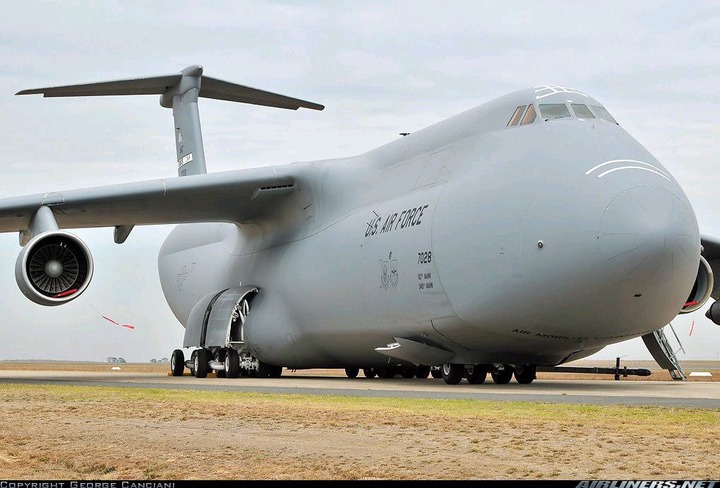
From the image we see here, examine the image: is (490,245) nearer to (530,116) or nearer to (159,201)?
(530,116)

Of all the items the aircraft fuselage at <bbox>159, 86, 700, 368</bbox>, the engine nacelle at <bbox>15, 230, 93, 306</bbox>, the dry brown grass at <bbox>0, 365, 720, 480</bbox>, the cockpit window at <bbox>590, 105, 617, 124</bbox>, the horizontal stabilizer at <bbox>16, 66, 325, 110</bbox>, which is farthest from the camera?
the horizontal stabilizer at <bbox>16, 66, 325, 110</bbox>

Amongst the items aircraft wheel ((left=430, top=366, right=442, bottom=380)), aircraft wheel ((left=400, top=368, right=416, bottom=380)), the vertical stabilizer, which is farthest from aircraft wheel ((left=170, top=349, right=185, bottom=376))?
aircraft wheel ((left=430, top=366, right=442, bottom=380))

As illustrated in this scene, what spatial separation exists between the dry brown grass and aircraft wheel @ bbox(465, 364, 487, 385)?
5.78 metres

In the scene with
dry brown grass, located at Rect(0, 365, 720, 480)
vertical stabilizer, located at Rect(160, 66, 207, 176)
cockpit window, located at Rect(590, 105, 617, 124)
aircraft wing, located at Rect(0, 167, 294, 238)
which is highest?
vertical stabilizer, located at Rect(160, 66, 207, 176)

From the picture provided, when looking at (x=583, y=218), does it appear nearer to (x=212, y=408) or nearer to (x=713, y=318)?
(x=212, y=408)

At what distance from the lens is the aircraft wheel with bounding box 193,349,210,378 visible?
23984mm

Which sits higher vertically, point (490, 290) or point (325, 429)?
point (490, 290)

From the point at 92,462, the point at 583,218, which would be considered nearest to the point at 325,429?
the point at 92,462

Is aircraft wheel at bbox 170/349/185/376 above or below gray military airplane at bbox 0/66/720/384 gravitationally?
below

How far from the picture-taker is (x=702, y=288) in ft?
64.7

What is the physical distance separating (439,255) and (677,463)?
1036cm

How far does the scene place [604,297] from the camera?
15172 mm

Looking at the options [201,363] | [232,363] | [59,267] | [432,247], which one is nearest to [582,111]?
[432,247]

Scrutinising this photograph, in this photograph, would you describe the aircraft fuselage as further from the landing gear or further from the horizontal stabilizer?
the horizontal stabilizer
